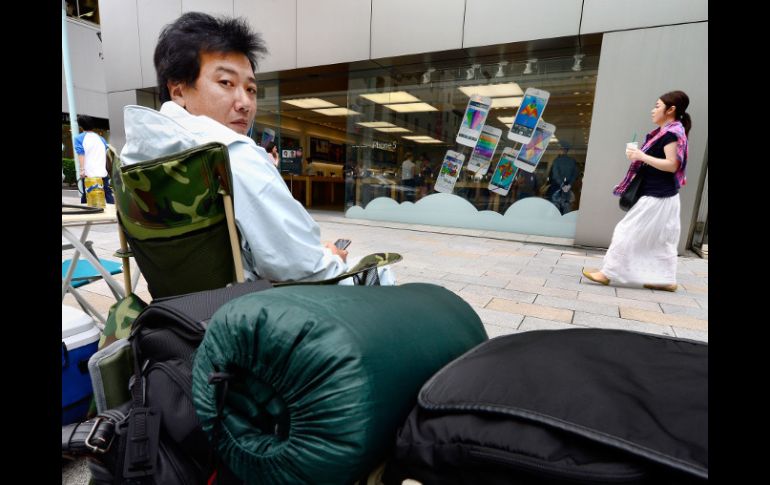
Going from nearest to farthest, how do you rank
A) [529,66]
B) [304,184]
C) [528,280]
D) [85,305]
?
1. [85,305]
2. [528,280]
3. [529,66]
4. [304,184]

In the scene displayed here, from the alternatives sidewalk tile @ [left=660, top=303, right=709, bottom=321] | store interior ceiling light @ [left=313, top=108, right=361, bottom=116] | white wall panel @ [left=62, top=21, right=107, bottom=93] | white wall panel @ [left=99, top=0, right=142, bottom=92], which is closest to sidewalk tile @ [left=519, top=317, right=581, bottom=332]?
sidewalk tile @ [left=660, top=303, right=709, bottom=321]

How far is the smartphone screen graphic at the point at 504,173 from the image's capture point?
732 cm

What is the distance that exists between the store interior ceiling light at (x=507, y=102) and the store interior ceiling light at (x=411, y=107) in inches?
48.2

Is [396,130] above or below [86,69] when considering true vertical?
below

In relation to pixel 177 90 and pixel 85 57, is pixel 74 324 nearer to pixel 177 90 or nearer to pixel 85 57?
pixel 177 90

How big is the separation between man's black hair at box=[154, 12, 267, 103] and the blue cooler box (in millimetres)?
994

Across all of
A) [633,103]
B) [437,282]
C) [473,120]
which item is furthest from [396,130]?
[437,282]

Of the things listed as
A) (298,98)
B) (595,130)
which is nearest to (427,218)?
(595,130)

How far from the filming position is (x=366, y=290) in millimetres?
786

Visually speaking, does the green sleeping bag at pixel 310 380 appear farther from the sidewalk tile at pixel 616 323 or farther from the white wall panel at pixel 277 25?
the white wall panel at pixel 277 25

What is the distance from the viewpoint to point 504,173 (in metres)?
7.41

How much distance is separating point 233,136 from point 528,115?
692 cm

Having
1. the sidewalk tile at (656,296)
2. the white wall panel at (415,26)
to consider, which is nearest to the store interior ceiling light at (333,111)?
the white wall panel at (415,26)
